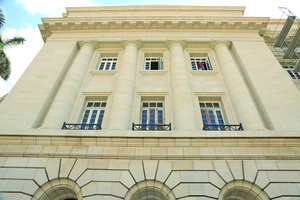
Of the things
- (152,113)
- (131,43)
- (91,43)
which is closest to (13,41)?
(91,43)

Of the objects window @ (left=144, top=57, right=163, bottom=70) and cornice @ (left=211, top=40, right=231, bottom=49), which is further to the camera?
cornice @ (left=211, top=40, right=231, bottom=49)

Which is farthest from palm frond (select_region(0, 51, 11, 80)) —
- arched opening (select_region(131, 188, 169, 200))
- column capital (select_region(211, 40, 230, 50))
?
column capital (select_region(211, 40, 230, 50))

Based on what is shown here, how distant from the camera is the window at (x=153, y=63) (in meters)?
17.5

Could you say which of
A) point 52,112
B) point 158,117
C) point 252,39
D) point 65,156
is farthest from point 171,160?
point 252,39

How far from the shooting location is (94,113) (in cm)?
1389

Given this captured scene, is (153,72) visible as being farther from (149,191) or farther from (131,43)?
(149,191)

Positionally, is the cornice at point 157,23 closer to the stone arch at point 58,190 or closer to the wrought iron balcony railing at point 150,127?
the wrought iron balcony railing at point 150,127

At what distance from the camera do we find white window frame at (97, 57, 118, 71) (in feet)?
57.7

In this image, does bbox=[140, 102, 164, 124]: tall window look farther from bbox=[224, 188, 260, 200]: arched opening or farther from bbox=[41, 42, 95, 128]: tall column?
bbox=[224, 188, 260, 200]: arched opening

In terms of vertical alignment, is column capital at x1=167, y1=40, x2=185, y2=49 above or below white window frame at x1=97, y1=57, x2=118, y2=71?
above

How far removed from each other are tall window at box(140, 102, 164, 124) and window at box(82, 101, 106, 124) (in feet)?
8.88

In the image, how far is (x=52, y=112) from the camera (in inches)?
485

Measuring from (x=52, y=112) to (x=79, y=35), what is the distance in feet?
30.9

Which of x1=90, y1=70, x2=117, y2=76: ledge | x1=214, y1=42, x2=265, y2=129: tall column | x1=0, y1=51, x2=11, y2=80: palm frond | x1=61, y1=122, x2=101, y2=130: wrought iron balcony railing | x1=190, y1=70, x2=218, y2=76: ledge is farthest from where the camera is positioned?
x1=0, y1=51, x2=11, y2=80: palm frond
